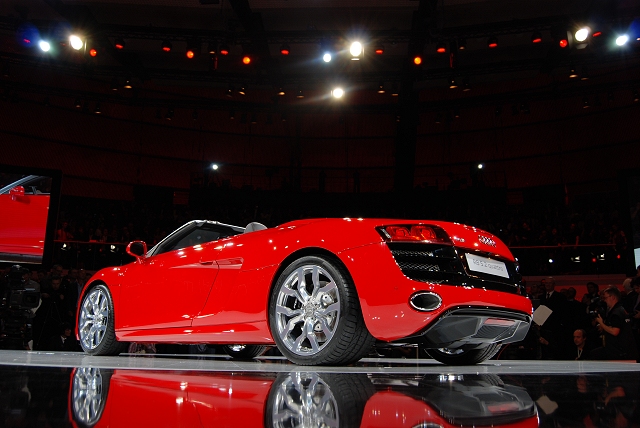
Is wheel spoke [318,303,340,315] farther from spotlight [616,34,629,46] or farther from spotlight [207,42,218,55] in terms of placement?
spotlight [616,34,629,46]

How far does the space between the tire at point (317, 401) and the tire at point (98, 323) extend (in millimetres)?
3169

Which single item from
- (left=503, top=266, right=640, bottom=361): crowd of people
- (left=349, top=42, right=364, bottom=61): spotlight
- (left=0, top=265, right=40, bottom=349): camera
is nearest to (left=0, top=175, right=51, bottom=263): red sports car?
(left=0, top=265, right=40, bottom=349): camera

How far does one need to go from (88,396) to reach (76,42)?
13.9 meters

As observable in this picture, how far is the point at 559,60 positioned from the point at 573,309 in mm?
8393

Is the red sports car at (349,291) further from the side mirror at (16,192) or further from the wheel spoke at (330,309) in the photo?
the side mirror at (16,192)

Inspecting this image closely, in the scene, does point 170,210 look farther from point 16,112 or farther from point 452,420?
point 452,420

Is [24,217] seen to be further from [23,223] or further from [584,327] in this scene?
[584,327]

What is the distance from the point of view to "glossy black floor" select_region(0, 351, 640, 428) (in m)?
1.20

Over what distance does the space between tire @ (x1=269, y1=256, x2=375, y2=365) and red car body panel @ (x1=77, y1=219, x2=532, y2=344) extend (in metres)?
0.07

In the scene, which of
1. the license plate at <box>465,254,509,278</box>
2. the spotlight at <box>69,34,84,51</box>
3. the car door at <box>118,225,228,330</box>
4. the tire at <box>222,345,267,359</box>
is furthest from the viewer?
the spotlight at <box>69,34,84,51</box>

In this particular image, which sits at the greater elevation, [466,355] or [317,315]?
[317,315]

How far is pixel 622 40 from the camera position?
1240 cm

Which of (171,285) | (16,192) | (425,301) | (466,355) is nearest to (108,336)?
(171,285)

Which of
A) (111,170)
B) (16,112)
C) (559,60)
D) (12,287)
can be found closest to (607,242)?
(559,60)
